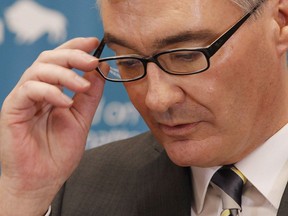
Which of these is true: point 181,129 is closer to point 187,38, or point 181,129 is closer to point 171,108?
point 171,108

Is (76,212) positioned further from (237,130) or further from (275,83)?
(275,83)

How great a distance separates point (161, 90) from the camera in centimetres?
128

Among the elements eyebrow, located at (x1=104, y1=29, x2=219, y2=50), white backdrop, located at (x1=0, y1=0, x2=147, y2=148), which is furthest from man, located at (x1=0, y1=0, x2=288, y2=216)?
white backdrop, located at (x1=0, y1=0, x2=147, y2=148)

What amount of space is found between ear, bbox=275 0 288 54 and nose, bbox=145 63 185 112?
248 mm

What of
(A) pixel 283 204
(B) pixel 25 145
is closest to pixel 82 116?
(B) pixel 25 145

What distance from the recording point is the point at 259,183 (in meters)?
Answer: 1.40

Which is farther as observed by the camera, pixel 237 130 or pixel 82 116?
pixel 82 116

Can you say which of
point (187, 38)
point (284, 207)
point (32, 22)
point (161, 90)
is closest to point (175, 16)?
point (187, 38)

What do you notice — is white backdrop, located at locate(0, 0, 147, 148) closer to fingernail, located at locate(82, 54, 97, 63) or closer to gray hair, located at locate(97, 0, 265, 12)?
fingernail, located at locate(82, 54, 97, 63)

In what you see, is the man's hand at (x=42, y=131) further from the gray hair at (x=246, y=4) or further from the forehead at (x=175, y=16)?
the gray hair at (x=246, y=4)

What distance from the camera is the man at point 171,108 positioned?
1.28m

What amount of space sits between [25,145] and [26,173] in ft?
0.22

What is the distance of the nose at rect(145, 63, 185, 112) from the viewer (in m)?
1.27

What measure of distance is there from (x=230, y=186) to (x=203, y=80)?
0.90 feet
